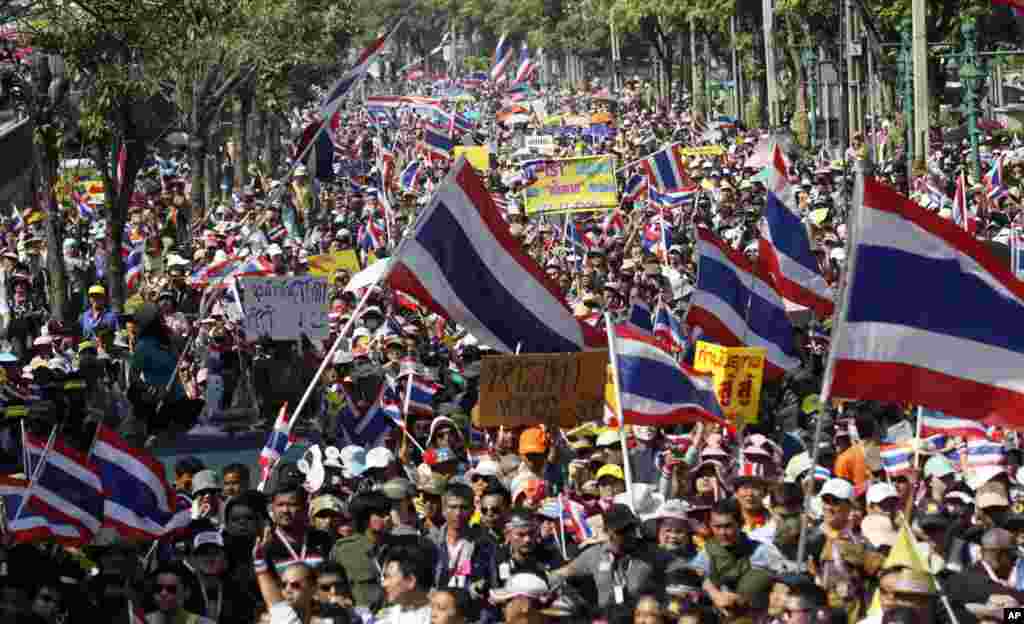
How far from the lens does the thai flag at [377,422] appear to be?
15430 mm

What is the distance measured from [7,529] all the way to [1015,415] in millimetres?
4774

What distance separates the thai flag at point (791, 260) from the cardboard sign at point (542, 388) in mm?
3481

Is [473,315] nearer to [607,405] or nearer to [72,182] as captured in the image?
[607,405]

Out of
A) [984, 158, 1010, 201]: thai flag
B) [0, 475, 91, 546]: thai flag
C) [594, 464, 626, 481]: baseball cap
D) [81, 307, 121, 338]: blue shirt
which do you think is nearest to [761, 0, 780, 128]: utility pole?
[984, 158, 1010, 201]: thai flag

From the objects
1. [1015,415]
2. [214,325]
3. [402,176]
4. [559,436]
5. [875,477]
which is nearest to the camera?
[1015,415]

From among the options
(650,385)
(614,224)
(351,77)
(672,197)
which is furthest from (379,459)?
(614,224)

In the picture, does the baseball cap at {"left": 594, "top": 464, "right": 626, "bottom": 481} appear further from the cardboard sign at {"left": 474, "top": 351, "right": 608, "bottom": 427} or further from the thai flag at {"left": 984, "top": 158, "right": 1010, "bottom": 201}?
the thai flag at {"left": 984, "top": 158, "right": 1010, "bottom": 201}

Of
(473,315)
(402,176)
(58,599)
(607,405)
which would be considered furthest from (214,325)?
(402,176)

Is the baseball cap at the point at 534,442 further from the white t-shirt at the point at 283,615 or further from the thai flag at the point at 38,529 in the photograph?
the white t-shirt at the point at 283,615

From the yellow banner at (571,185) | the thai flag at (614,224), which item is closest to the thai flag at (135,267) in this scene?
the yellow banner at (571,185)

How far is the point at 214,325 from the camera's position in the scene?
68.9ft

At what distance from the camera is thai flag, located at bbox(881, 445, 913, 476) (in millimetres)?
12805

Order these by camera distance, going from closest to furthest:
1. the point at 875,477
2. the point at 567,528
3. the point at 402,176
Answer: the point at 567,528 < the point at 875,477 < the point at 402,176

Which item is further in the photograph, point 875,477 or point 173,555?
point 875,477
